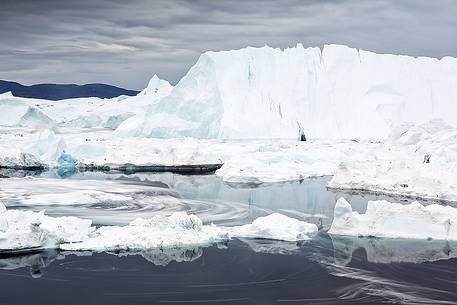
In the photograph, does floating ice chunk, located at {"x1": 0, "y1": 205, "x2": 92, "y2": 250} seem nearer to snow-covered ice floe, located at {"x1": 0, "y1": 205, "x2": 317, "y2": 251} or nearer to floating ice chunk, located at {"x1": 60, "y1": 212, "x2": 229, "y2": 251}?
snow-covered ice floe, located at {"x1": 0, "y1": 205, "x2": 317, "y2": 251}

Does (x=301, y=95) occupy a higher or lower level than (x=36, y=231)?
higher

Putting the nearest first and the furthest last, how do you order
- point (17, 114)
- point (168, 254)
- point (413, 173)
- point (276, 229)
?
point (168, 254) → point (276, 229) → point (413, 173) → point (17, 114)

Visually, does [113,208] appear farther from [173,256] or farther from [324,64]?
[324,64]

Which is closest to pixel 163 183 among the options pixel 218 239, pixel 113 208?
pixel 113 208

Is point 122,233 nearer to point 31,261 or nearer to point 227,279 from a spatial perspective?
point 31,261

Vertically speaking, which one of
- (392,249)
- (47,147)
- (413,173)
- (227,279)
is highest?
(47,147)

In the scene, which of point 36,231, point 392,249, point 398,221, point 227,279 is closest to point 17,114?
point 36,231

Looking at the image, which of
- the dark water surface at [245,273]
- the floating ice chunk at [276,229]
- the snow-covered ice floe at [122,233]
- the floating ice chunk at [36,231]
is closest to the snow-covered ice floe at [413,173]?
the dark water surface at [245,273]

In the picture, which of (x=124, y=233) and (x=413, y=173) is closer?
(x=124, y=233)
